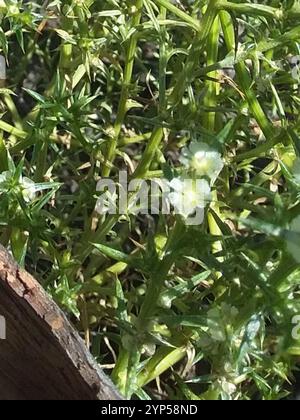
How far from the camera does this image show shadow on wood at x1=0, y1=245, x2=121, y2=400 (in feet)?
2.29

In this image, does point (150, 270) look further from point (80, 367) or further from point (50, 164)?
point (50, 164)

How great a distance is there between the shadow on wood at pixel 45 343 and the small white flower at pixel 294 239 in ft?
0.66

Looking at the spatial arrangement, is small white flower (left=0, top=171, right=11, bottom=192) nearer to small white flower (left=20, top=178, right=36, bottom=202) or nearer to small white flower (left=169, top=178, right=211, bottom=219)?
small white flower (left=20, top=178, right=36, bottom=202)

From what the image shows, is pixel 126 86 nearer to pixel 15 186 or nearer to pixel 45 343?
pixel 15 186

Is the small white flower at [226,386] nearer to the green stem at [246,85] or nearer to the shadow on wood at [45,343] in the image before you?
the shadow on wood at [45,343]

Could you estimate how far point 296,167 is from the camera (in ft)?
2.25

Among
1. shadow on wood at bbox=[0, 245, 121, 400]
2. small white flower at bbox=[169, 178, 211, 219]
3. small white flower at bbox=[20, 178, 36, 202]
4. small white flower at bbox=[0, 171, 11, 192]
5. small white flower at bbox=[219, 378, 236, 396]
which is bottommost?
small white flower at bbox=[219, 378, 236, 396]

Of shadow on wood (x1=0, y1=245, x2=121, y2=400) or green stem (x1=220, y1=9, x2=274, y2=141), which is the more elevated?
green stem (x1=220, y1=9, x2=274, y2=141)

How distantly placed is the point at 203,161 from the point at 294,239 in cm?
13

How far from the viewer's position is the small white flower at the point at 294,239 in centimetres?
63

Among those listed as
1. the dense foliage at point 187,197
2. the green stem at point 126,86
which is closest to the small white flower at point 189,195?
the dense foliage at point 187,197

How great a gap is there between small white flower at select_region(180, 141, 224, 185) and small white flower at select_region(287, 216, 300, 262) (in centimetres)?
10

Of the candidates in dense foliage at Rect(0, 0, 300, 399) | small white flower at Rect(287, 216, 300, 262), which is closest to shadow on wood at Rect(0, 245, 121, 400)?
dense foliage at Rect(0, 0, 300, 399)

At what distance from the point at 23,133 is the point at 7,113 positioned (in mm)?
175
